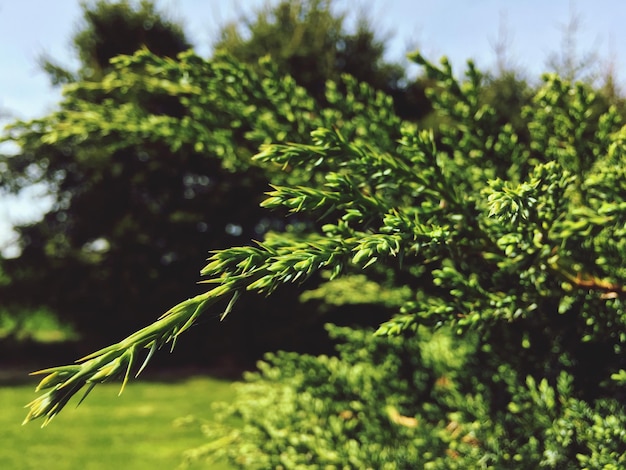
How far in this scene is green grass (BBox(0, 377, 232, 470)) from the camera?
711 cm

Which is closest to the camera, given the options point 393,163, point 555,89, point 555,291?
point 393,163

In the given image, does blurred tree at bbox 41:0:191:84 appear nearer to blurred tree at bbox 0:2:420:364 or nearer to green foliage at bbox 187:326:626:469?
blurred tree at bbox 0:2:420:364

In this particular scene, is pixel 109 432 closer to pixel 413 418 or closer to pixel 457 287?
pixel 413 418

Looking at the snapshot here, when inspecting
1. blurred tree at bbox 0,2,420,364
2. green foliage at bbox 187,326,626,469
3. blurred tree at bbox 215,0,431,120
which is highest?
blurred tree at bbox 215,0,431,120

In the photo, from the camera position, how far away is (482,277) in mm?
2096

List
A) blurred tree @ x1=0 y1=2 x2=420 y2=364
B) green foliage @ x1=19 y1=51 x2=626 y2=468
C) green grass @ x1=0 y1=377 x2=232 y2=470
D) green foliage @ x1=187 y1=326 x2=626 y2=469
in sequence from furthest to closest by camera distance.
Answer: blurred tree @ x1=0 y1=2 x2=420 y2=364 < green grass @ x1=0 y1=377 x2=232 y2=470 < green foliage @ x1=187 y1=326 x2=626 y2=469 < green foliage @ x1=19 y1=51 x2=626 y2=468

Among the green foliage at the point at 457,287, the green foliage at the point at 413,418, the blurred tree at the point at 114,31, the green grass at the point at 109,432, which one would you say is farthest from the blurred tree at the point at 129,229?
the green foliage at the point at 457,287

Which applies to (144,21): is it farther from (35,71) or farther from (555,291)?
(555,291)

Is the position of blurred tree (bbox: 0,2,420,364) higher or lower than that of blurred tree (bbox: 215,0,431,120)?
lower

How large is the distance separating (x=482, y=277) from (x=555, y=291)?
0.90 feet

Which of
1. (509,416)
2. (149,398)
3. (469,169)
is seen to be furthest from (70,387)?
(149,398)

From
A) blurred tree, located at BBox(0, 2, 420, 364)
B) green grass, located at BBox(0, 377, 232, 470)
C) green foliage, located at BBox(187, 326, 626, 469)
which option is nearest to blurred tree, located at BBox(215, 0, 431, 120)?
blurred tree, located at BBox(0, 2, 420, 364)

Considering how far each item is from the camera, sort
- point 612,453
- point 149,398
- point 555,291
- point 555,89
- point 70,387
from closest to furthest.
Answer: point 70,387 → point 612,453 → point 555,291 → point 555,89 → point 149,398

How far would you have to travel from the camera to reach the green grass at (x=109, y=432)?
711 centimetres
